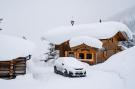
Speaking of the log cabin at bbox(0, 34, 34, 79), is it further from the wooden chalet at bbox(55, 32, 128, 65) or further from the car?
the wooden chalet at bbox(55, 32, 128, 65)

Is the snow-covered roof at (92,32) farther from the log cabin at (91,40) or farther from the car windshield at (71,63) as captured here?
the car windshield at (71,63)

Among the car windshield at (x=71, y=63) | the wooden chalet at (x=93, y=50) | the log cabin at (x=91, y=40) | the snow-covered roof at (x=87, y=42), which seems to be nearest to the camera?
the car windshield at (x=71, y=63)

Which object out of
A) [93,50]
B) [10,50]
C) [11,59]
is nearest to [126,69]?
[11,59]

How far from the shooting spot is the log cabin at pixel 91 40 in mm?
34375

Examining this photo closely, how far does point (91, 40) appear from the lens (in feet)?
112

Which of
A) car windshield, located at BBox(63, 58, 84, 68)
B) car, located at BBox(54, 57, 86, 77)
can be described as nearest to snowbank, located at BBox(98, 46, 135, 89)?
car, located at BBox(54, 57, 86, 77)

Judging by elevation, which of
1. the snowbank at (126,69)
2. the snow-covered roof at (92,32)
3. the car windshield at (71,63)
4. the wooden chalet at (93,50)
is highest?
the snow-covered roof at (92,32)

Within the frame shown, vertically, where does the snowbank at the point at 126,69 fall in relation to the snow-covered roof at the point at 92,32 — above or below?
below

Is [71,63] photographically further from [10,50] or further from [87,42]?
[87,42]

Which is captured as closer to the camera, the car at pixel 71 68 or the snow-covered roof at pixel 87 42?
the car at pixel 71 68

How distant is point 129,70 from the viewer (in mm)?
20281

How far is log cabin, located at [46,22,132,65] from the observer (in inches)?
1353

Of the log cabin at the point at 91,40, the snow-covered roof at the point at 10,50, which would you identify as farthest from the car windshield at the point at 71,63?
the log cabin at the point at 91,40

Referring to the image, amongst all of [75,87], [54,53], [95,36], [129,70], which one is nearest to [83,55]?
[95,36]
